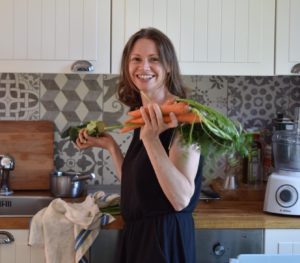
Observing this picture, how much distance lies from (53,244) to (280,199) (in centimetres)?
90

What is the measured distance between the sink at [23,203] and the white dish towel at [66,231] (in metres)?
0.39

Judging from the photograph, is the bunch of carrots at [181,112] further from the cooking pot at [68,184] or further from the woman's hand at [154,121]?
the cooking pot at [68,184]

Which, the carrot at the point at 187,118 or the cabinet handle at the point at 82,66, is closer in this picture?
the carrot at the point at 187,118

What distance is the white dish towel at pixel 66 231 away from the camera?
6.64 feet

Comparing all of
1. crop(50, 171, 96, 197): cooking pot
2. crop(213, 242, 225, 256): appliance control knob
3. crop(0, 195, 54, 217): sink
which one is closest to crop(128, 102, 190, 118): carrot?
crop(213, 242, 225, 256): appliance control knob

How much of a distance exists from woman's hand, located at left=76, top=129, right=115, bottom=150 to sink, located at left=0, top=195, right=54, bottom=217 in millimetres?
484

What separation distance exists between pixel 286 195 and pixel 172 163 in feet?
2.48

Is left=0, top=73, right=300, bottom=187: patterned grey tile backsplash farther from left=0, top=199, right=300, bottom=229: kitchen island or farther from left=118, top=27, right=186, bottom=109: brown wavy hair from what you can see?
left=118, top=27, right=186, bottom=109: brown wavy hair

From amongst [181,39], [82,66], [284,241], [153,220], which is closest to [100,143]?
[82,66]

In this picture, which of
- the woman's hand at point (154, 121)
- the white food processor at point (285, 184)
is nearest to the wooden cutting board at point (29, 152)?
the white food processor at point (285, 184)

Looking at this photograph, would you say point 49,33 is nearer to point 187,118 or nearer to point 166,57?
point 166,57

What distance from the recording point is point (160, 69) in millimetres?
1837

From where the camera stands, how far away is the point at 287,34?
2342 millimetres

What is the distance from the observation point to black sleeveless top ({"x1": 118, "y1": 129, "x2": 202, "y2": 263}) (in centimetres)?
177
